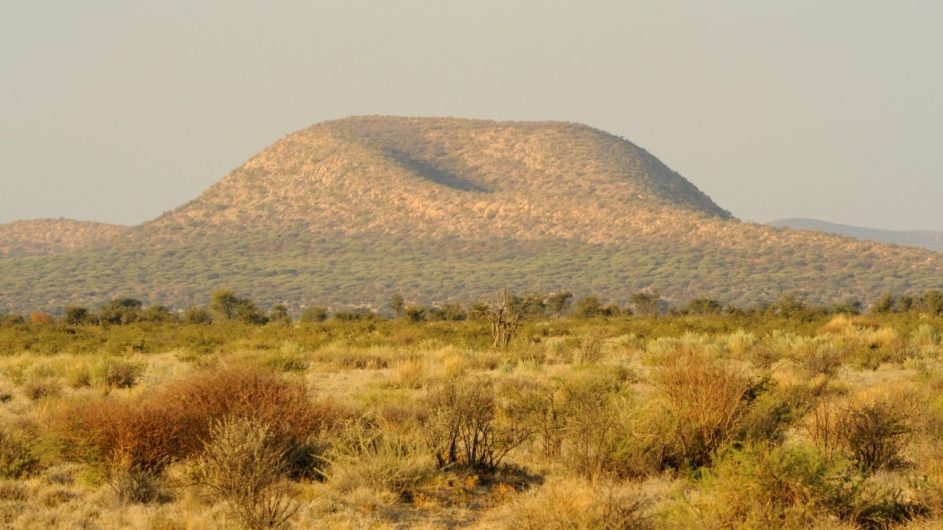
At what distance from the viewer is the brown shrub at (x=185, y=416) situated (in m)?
11.1

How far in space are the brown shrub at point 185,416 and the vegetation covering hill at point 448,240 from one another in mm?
73054

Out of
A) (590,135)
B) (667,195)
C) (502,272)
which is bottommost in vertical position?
(502,272)

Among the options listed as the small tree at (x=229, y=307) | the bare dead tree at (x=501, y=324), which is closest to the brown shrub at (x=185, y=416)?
the bare dead tree at (x=501, y=324)

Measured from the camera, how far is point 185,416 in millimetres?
11570

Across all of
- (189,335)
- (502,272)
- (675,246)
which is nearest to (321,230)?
(502,272)

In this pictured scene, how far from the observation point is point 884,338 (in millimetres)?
27594

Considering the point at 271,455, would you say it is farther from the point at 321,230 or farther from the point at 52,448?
the point at 321,230

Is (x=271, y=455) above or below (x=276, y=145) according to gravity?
below

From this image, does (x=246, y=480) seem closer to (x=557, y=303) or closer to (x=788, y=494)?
(x=788, y=494)

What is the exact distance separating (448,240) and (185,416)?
99464 mm

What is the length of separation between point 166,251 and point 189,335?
79787 millimetres

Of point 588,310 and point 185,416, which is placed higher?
point 185,416

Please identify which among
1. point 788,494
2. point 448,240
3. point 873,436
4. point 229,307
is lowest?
point 229,307

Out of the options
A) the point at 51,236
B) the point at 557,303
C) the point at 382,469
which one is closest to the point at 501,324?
the point at 382,469
